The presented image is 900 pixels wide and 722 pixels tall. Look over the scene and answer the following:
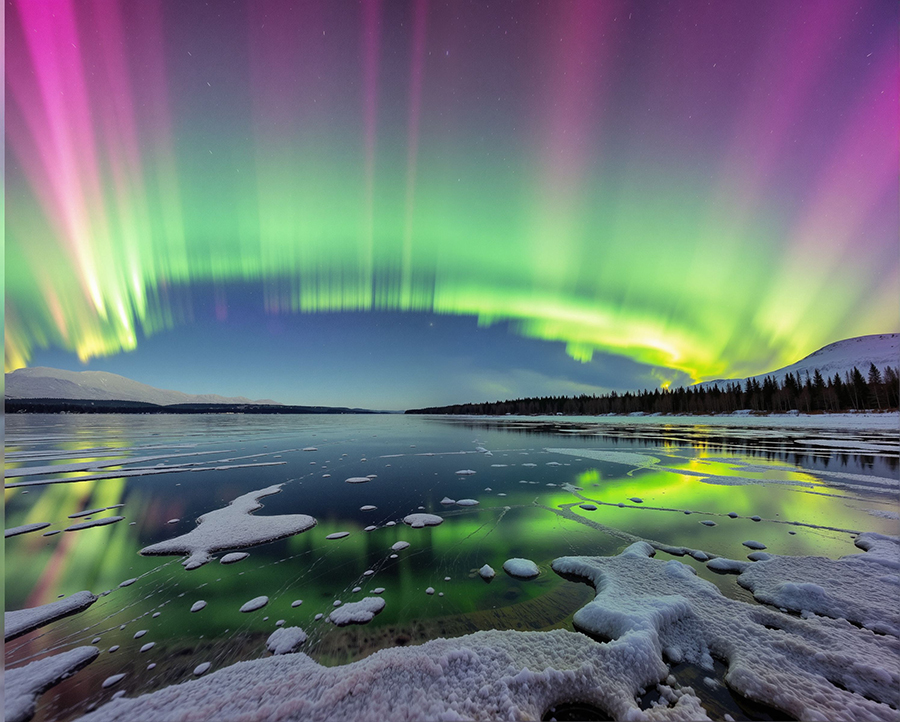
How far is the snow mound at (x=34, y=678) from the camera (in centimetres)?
301

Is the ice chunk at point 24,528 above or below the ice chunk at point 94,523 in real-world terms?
below

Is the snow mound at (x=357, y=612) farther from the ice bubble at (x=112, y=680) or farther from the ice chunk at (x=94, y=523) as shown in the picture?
the ice chunk at (x=94, y=523)

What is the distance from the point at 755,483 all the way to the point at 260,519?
1500 centimetres

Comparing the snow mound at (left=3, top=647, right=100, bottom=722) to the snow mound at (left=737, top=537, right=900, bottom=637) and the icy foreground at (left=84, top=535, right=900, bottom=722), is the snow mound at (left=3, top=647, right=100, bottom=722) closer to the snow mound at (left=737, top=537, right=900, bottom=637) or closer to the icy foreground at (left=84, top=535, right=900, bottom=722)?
the icy foreground at (left=84, top=535, right=900, bottom=722)

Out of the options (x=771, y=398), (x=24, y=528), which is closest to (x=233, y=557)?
(x=24, y=528)

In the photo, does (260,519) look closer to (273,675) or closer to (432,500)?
(432,500)

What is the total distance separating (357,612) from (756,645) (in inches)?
180

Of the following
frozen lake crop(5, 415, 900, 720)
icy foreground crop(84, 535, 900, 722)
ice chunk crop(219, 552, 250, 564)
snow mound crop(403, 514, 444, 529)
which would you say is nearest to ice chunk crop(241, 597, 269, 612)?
frozen lake crop(5, 415, 900, 720)

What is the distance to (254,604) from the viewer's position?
4453mm

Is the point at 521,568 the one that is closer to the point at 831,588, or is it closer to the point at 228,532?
the point at 831,588

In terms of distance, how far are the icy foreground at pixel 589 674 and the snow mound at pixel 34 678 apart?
2.79 ft

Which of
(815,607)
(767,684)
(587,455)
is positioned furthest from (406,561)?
(587,455)

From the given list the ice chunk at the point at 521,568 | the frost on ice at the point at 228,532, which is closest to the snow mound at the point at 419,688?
the ice chunk at the point at 521,568

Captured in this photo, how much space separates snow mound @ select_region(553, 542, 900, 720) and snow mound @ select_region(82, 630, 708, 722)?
435 mm
